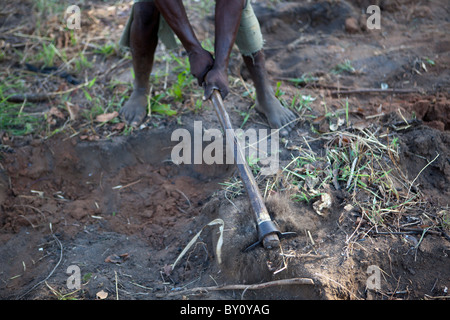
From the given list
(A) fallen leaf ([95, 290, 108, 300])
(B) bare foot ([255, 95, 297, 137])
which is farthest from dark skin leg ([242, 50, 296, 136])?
(A) fallen leaf ([95, 290, 108, 300])

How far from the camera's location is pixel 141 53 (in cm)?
277

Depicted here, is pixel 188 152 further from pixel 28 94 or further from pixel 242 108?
pixel 28 94

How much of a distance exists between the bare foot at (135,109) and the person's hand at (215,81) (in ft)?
2.79

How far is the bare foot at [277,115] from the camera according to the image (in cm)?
270

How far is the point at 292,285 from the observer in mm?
1836

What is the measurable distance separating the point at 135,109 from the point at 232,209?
1187 millimetres

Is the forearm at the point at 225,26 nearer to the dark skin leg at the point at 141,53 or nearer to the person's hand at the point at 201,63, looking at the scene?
the person's hand at the point at 201,63

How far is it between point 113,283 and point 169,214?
2.08 ft

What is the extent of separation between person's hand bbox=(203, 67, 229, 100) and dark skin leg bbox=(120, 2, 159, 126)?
0.68 meters

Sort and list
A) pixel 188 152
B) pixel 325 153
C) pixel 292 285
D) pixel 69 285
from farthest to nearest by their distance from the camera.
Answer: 1. pixel 188 152
2. pixel 325 153
3. pixel 69 285
4. pixel 292 285

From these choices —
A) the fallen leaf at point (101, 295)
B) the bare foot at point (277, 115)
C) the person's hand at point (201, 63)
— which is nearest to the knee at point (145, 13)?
the person's hand at point (201, 63)

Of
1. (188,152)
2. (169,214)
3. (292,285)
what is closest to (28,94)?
(188,152)

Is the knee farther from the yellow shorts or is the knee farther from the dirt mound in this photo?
the dirt mound

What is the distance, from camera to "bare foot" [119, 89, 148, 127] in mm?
2951
